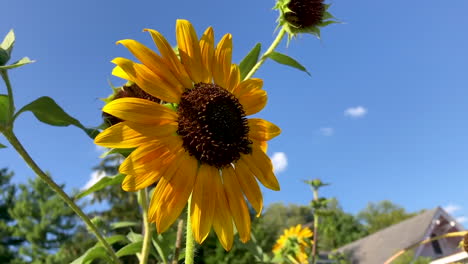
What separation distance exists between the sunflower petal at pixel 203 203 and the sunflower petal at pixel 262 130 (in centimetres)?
21

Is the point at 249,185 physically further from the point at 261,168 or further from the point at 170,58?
the point at 170,58

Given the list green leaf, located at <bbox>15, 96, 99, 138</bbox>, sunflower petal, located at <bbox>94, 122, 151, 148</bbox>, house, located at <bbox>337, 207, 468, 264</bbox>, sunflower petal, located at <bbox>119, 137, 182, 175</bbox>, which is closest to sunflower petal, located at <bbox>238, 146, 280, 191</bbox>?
sunflower petal, located at <bbox>119, 137, 182, 175</bbox>

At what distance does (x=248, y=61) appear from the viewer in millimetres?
1352

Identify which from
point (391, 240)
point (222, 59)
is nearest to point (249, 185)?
point (222, 59)

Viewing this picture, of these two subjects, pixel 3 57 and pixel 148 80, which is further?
pixel 148 80

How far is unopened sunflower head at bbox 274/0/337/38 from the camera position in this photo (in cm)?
168

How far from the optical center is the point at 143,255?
1.26 meters

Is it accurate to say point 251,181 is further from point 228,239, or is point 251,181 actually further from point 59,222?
point 59,222

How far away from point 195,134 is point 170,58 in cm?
22

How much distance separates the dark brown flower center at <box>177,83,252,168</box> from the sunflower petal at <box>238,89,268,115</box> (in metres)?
0.05

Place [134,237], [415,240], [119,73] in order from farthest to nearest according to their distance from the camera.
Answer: [415,240] → [134,237] → [119,73]

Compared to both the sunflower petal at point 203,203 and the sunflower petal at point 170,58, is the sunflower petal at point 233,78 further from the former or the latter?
the sunflower petal at point 203,203

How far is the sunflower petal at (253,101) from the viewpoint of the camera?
1.23 metres

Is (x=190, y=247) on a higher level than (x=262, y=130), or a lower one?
lower
